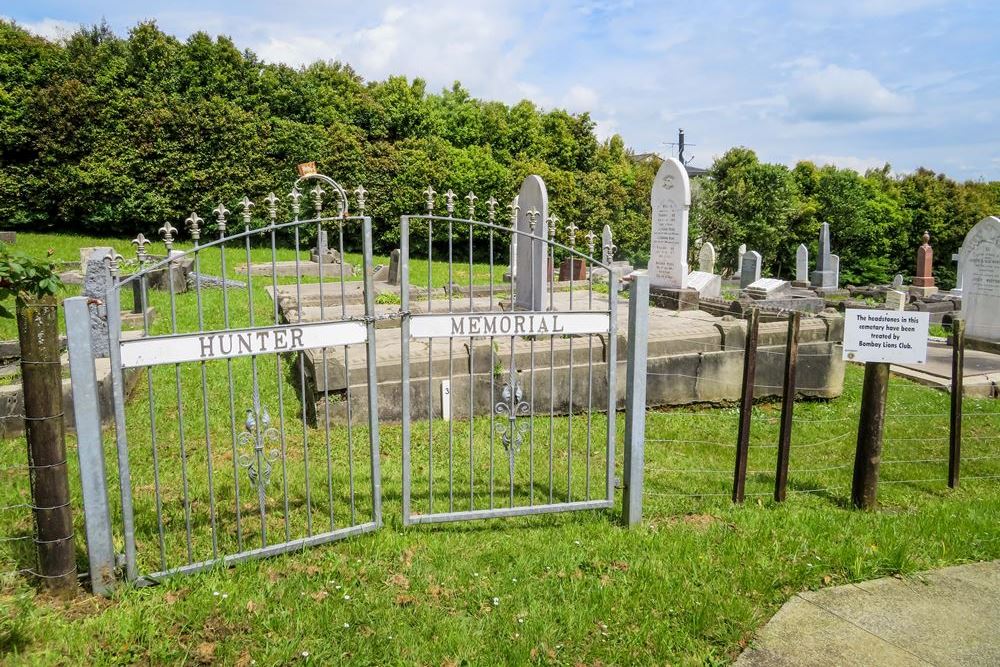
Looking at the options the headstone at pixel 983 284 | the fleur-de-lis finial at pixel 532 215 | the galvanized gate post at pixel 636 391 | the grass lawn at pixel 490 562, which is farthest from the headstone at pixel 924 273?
the galvanized gate post at pixel 636 391

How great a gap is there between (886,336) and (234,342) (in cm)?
442

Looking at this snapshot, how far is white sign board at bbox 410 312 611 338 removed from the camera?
4199 millimetres

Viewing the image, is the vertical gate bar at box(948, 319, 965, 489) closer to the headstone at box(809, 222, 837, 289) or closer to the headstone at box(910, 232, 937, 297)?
the headstone at box(910, 232, 937, 297)

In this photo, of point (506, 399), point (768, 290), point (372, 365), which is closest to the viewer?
point (372, 365)

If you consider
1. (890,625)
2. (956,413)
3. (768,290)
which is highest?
(768,290)

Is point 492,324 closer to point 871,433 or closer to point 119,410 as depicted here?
point 119,410

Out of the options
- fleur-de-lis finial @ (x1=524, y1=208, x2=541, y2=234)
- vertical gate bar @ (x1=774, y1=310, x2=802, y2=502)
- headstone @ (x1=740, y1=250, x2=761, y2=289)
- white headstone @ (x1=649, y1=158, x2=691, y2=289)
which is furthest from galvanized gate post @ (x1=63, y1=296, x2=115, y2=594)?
headstone @ (x1=740, y1=250, x2=761, y2=289)

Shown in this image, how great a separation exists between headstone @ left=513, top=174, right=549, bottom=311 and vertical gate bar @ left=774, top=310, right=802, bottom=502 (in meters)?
4.85

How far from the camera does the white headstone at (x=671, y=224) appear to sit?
46.5ft

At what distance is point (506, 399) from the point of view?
174 inches

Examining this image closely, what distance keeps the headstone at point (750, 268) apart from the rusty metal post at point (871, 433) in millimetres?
17414

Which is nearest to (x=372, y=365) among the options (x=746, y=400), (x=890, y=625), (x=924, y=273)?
(x=746, y=400)

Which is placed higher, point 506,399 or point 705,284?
point 705,284

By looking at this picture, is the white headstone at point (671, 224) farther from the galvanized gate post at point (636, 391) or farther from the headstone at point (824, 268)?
the headstone at point (824, 268)
